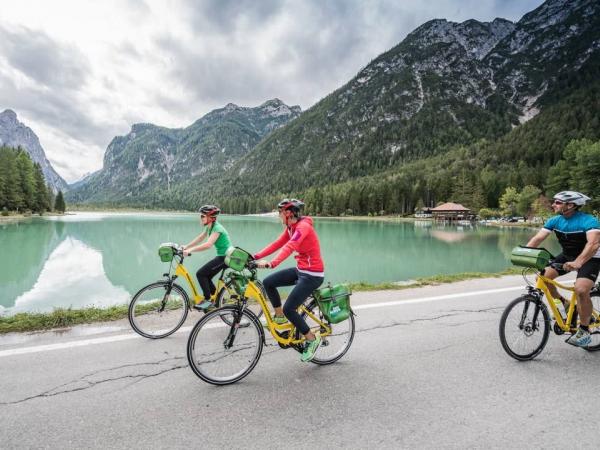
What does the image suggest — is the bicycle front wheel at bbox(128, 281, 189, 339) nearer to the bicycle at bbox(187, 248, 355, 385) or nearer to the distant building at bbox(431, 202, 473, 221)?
the bicycle at bbox(187, 248, 355, 385)

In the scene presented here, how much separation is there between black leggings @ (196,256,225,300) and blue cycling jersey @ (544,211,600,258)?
240 inches

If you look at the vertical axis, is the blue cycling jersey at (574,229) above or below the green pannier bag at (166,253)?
above

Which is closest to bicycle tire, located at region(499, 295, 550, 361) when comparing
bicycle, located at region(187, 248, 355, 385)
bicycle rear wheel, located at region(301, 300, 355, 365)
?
bicycle rear wheel, located at region(301, 300, 355, 365)

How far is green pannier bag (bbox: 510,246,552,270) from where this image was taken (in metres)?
4.60

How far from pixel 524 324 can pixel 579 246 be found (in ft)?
4.91

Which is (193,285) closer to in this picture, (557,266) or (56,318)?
(56,318)

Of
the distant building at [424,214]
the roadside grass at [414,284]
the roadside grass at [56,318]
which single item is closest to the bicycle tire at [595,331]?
the roadside grass at [414,284]

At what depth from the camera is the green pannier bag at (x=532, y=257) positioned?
460 centimetres

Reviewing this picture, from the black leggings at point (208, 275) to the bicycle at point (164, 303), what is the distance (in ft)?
0.47

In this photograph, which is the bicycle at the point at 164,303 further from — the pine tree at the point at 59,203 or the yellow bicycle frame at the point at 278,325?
the pine tree at the point at 59,203

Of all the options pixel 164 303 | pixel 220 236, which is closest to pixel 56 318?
pixel 164 303

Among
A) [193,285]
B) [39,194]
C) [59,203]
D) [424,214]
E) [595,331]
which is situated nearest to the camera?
[595,331]

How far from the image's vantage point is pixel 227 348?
4.35m

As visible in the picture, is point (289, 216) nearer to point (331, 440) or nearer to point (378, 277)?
point (331, 440)
